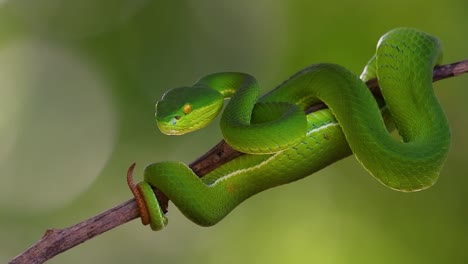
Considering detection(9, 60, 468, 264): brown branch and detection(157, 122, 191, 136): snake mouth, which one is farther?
detection(157, 122, 191, 136): snake mouth

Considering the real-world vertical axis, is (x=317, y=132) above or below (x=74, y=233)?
above

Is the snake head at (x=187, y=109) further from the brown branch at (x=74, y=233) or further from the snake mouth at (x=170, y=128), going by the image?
the brown branch at (x=74, y=233)

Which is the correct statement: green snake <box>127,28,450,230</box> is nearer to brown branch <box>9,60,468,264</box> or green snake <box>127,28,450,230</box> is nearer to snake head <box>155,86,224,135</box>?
snake head <box>155,86,224,135</box>

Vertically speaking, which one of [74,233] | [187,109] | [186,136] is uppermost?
[187,109]

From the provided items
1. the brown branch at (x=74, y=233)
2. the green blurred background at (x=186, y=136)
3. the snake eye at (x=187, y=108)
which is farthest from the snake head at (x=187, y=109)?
the green blurred background at (x=186, y=136)

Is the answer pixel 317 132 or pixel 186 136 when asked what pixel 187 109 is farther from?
pixel 186 136

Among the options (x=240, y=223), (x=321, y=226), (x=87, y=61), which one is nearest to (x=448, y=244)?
(x=321, y=226)

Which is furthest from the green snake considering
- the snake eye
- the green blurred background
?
the green blurred background

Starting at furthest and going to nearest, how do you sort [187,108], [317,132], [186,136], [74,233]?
[186,136] < [187,108] < [317,132] < [74,233]

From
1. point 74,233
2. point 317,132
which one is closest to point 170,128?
point 317,132
